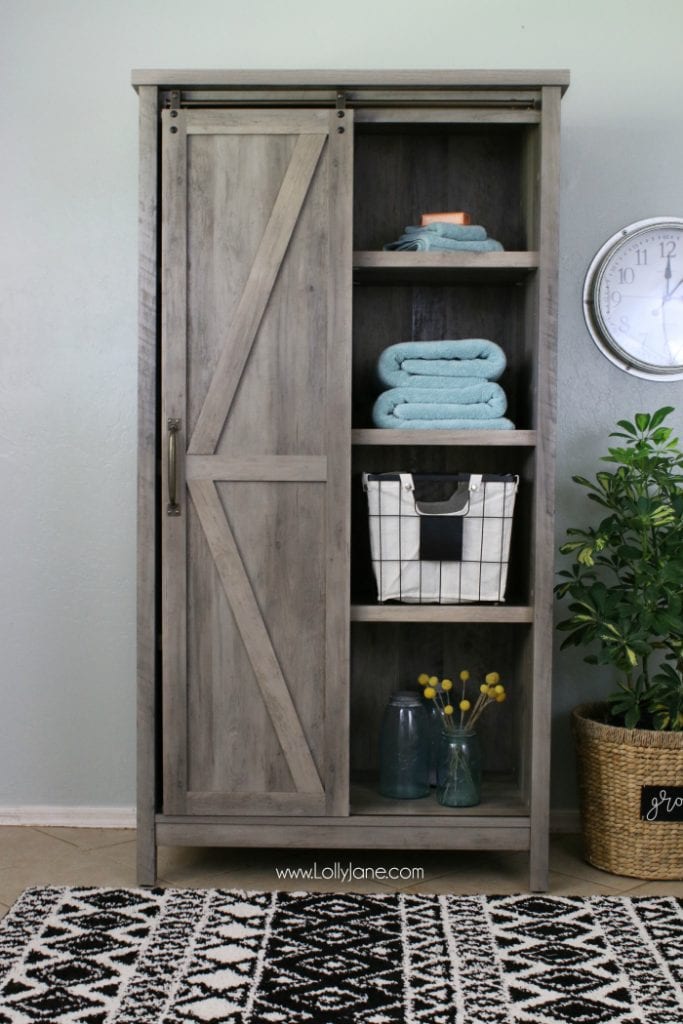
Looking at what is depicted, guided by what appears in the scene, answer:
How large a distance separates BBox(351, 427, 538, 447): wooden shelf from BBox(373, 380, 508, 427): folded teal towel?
0.12 feet

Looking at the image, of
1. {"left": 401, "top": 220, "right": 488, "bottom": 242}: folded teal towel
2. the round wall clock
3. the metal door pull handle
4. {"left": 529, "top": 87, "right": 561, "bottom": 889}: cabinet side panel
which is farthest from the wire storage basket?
the round wall clock

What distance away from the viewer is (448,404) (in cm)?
276

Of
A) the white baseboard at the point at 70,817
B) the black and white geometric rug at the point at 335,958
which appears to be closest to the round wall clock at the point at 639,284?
the black and white geometric rug at the point at 335,958

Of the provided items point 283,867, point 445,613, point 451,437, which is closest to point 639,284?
point 451,437

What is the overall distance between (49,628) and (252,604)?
0.87 m

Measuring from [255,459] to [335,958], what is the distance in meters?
1.17

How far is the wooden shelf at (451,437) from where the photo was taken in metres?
2.73

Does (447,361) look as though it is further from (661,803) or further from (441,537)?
(661,803)

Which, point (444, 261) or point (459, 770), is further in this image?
point (459, 770)

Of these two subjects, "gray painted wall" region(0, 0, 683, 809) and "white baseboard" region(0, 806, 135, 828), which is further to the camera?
"white baseboard" region(0, 806, 135, 828)

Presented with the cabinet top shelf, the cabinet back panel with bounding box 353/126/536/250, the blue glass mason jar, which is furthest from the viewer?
the cabinet back panel with bounding box 353/126/536/250

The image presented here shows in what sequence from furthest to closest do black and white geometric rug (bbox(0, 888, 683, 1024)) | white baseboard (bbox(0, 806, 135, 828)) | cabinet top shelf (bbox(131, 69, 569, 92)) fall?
white baseboard (bbox(0, 806, 135, 828)) → cabinet top shelf (bbox(131, 69, 569, 92)) → black and white geometric rug (bbox(0, 888, 683, 1024))

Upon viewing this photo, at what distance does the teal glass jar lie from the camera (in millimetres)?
2836

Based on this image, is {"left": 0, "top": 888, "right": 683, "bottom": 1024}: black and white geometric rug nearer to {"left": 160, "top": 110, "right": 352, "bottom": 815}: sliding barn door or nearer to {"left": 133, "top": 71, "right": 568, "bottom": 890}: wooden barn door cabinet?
{"left": 133, "top": 71, "right": 568, "bottom": 890}: wooden barn door cabinet
